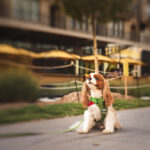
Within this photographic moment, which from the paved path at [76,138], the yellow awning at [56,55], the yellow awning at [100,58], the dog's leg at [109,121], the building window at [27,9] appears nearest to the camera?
the building window at [27,9]

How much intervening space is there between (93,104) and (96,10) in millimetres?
1022

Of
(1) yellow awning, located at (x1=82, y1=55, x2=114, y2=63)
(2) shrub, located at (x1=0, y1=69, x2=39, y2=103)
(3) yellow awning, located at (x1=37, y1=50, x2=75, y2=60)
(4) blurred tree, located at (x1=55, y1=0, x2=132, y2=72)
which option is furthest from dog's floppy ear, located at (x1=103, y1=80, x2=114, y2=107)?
(2) shrub, located at (x1=0, y1=69, x2=39, y2=103)

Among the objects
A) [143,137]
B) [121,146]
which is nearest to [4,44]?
[121,146]

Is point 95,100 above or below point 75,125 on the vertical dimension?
above

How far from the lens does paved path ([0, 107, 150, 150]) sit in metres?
1.74

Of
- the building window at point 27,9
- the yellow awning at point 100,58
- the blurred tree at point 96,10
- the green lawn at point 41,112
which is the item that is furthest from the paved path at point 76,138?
the blurred tree at point 96,10

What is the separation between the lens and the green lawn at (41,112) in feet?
5.11

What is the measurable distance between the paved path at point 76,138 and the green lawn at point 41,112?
0.04 meters

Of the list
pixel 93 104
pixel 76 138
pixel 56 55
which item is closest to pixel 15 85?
pixel 56 55

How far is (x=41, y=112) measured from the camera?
1902mm

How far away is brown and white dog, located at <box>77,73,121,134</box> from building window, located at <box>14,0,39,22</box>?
106 centimetres

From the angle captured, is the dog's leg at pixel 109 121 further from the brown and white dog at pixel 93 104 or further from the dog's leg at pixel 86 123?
the dog's leg at pixel 86 123

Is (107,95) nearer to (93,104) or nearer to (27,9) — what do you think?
(93,104)

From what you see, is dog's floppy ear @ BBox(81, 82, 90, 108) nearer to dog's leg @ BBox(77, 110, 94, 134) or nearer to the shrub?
dog's leg @ BBox(77, 110, 94, 134)
